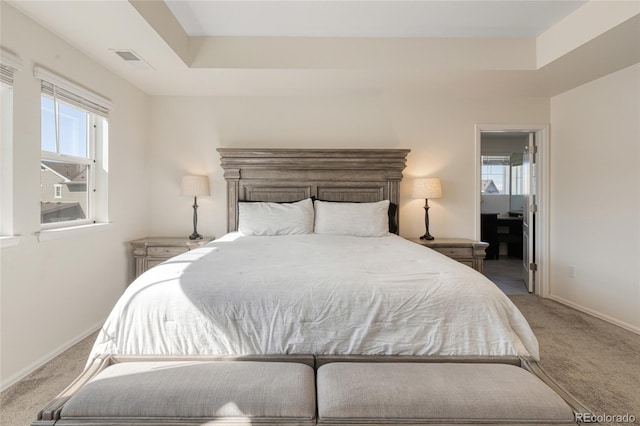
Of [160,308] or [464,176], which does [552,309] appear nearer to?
[464,176]

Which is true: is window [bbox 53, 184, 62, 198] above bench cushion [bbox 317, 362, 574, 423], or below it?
above

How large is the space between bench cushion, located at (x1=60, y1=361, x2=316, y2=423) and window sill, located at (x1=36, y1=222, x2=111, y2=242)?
149 centimetres

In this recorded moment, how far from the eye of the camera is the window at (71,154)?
92.4 inches

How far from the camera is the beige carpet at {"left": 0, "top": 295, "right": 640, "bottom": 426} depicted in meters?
1.77

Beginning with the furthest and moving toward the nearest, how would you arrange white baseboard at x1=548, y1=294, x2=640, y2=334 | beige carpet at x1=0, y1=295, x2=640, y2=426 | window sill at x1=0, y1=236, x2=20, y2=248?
1. white baseboard at x1=548, y1=294, x2=640, y2=334
2. window sill at x1=0, y1=236, x2=20, y2=248
3. beige carpet at x1=0, y1=295, x2=640, y2=426

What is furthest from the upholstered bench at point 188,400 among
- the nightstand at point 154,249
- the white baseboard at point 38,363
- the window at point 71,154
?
the nightstand at point 154,249

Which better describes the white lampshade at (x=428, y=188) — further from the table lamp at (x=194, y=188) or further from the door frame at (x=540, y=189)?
the table lamp at (x=194, y=188)

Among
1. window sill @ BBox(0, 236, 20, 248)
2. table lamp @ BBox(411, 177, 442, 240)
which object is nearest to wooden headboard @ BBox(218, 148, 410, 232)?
table lamp @ BBox(411, 177, 442, 240)

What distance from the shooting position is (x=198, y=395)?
1183mm

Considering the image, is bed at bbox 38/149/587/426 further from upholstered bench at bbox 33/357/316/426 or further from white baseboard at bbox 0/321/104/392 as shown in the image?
white baseboard at bbox 0/321/104/392

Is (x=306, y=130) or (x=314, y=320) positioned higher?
(x=306, y=130)

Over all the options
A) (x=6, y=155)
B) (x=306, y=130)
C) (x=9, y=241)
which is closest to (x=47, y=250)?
(x=9, y=241)

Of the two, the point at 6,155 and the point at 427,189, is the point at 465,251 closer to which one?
the point at 427,189

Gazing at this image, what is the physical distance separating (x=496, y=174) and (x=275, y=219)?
18.1 feet
